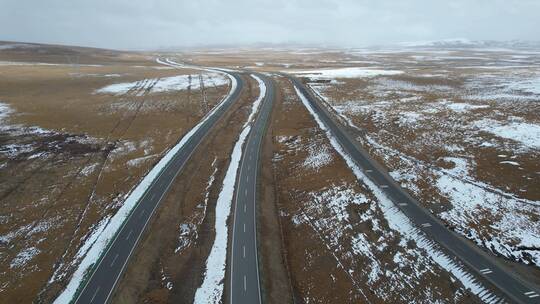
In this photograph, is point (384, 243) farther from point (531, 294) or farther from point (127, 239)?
point (127, 239)

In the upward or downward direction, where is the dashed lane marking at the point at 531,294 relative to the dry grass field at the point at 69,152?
downward

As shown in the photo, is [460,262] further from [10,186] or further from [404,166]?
[10,186]

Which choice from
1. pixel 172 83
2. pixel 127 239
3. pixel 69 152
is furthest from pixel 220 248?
pixel 172 83

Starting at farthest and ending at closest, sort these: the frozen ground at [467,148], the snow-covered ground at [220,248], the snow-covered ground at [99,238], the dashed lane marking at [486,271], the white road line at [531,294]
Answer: the frozen ground at [467,148] < the snow-covered ground at [99,238] < the snow-covered ground at [220,248] < the dashed lane marking at [486,271] < the white road line at [531,294]

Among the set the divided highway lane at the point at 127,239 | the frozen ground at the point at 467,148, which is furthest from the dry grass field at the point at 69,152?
the frozen ground at the point at 467,148

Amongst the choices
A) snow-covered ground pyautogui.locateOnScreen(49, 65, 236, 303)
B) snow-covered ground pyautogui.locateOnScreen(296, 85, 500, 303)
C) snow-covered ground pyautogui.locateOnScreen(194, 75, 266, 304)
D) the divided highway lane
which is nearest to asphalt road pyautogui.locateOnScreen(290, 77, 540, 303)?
snow-covered ground pyautogui.locateOnScreen(296, 85, 500, 303)

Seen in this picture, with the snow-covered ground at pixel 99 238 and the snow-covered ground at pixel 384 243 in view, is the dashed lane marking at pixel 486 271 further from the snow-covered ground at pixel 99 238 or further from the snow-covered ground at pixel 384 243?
the snow-covered ground at pixel 99 238

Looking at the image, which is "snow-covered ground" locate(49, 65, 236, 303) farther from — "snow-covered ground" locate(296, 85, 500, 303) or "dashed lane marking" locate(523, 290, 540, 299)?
"dashed lane marking" locate(523, 290, 540, 299)
